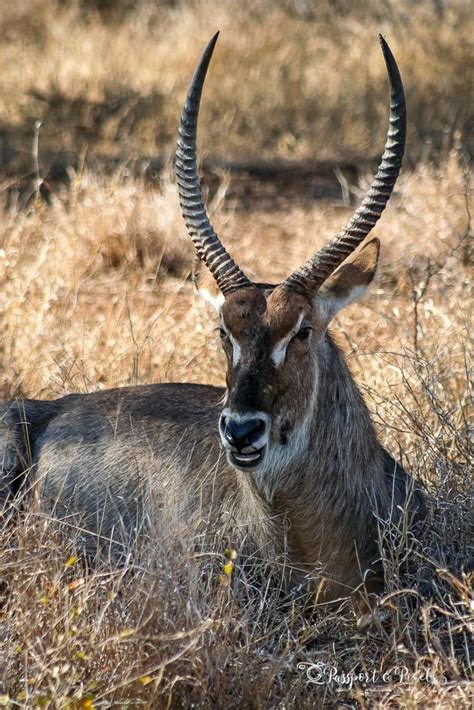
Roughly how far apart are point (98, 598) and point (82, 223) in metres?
4.11

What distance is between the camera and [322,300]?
4.27 metres

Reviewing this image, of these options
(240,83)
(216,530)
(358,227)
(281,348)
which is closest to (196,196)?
(358,227)

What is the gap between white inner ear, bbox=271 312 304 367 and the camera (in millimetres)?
4012

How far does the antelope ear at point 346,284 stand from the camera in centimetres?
428

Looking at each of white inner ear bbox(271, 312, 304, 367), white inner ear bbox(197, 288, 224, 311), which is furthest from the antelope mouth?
white inner ear bbox(197, 288, 224, 311)

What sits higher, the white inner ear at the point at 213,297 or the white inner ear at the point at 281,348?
the white inner ear at the point at 213,297

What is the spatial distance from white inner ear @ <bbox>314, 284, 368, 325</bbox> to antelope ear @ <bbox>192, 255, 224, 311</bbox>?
1.58 ft

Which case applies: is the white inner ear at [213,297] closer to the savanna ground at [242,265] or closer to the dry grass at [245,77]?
the savanna ground at [242,265]

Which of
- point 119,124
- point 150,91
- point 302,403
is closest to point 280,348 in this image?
point 302,403

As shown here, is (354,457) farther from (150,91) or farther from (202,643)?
(150,91)

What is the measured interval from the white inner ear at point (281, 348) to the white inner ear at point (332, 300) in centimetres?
20

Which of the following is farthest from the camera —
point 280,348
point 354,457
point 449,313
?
point 449,313

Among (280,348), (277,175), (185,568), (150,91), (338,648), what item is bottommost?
(338,648)

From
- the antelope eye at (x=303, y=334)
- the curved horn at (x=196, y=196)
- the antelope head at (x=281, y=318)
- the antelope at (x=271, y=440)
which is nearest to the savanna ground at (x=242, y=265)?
the antelope at (x=271, y=440)
